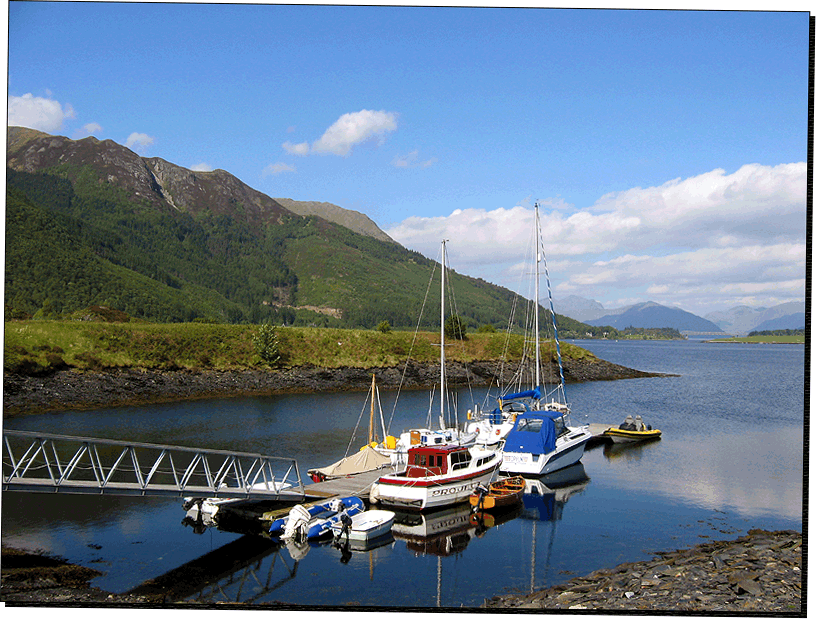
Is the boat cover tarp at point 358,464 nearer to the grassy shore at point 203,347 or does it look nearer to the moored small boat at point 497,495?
the moored small boat at point 497,495

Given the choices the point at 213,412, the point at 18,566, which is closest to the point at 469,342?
the point at 213,412

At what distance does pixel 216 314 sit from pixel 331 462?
13009 centimetres

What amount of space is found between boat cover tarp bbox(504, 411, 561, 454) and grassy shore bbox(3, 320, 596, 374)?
31.0 metres

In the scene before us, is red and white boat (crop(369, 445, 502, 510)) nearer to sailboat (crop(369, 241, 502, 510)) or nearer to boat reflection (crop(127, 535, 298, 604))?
sailboat (crop(369, 241, 502, 510))

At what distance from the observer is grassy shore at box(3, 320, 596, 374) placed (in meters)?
50.7

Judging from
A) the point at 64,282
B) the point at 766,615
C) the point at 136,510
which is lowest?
the point at 136,510

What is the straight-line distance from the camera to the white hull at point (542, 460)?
91.1 feet

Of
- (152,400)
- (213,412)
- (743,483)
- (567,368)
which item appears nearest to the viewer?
(743,483)

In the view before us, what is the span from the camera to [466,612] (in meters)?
10.9

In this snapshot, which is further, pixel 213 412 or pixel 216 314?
pixel 216 314

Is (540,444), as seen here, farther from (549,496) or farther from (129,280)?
(129,280)

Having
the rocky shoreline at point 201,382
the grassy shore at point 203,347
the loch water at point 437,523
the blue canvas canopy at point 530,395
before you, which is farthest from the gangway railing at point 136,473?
the grassy shore at point 203,347

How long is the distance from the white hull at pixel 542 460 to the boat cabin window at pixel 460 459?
3940 mm

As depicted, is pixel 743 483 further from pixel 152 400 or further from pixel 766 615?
pixel 152 400
